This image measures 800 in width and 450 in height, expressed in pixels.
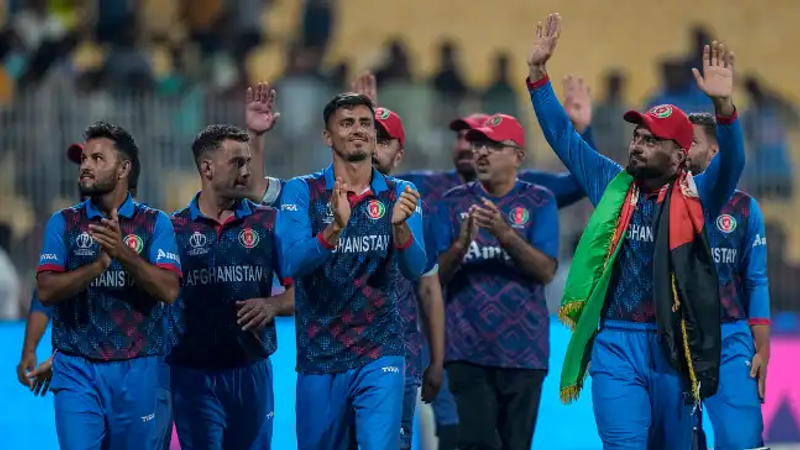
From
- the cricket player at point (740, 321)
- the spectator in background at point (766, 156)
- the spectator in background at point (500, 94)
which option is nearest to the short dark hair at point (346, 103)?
the cricket player at point (740, 321)

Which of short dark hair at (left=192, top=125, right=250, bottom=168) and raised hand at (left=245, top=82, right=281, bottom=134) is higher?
raised hand at (left=245, top=82, right=281, bottom=134)

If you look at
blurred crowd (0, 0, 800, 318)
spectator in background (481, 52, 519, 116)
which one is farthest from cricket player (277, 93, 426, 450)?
spectator in background (481, 52, 519, 116)

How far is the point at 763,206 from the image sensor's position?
1387 cm

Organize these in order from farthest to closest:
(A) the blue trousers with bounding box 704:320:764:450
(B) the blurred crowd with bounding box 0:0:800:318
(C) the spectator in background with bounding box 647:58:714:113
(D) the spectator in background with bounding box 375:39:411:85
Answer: (D) the spectator in background with bounding box 375:39:411:85, (C) the spectator in background with bounding box 647:58:714:113, (B) the blurred crowd with bounding box 0:0:800:318, (A) the blue trousers with bounding box 704:320:764:450

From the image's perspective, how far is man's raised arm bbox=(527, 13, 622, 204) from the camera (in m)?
Answer: 7.18

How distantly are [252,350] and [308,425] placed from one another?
84 centimetres

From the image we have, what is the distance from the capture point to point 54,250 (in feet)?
22.6

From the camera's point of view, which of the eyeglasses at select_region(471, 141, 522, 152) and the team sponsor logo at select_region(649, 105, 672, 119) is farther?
the eyeglasses at select_region(471, 141, 522, 152)

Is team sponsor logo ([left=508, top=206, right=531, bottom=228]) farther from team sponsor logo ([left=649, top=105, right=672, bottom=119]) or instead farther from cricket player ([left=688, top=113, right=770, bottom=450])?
Answer: team sponsor logo ([left=649, top=105, right=672, bottom=119])

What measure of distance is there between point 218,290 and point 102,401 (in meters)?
0.87

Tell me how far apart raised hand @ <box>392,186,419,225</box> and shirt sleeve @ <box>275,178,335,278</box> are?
1.01 feet

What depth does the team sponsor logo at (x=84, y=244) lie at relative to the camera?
693 centimetres

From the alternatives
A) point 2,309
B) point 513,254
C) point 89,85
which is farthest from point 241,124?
point 513,254

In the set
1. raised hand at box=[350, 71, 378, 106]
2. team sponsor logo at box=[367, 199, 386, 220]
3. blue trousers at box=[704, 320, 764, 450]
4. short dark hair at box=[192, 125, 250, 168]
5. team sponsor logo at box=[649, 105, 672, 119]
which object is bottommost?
blue trousers at box=[704, 320, 764, 450]
